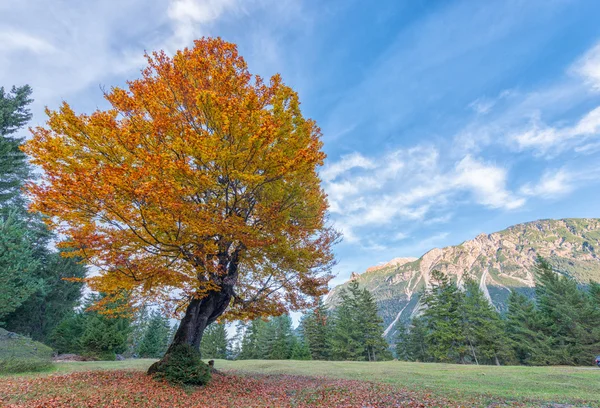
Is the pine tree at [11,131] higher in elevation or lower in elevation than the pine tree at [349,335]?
higher

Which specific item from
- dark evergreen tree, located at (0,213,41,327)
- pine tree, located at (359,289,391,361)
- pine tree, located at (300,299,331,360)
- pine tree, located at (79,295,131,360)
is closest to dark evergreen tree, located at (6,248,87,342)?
pine tree, located at (79,295,131,360)

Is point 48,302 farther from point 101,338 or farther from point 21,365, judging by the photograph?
point 21,365

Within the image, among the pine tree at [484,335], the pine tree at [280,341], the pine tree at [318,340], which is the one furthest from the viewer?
the pine tree at [318,340]

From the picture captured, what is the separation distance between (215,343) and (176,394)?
51.0 m

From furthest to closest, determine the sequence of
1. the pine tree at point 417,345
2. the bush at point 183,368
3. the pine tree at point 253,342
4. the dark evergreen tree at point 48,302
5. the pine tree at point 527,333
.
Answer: the pine tree at point 253,342
the pine tree at point 417,345
the pine tree at point 527,333
the dark evergreen tree at point 48,302
the bush at point 183,368

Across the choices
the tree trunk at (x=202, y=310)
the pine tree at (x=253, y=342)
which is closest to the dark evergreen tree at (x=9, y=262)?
the tree trunk at (x=202, y=310)

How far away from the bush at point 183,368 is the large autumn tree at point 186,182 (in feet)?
1.47

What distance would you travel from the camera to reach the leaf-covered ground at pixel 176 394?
595 centimetres

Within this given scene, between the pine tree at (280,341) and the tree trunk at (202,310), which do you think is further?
the pine tree at (280,341)

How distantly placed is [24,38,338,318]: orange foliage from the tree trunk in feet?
1.80

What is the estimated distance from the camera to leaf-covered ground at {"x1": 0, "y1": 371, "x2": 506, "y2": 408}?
5.95 meters

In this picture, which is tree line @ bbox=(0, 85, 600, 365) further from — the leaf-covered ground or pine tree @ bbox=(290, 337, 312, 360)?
the leaf-covered ground

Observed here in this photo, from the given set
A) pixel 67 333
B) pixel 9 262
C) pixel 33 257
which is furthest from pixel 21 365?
pixel 33 257

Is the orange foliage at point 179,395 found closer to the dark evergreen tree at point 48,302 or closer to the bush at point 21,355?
the bush at point 21,355
